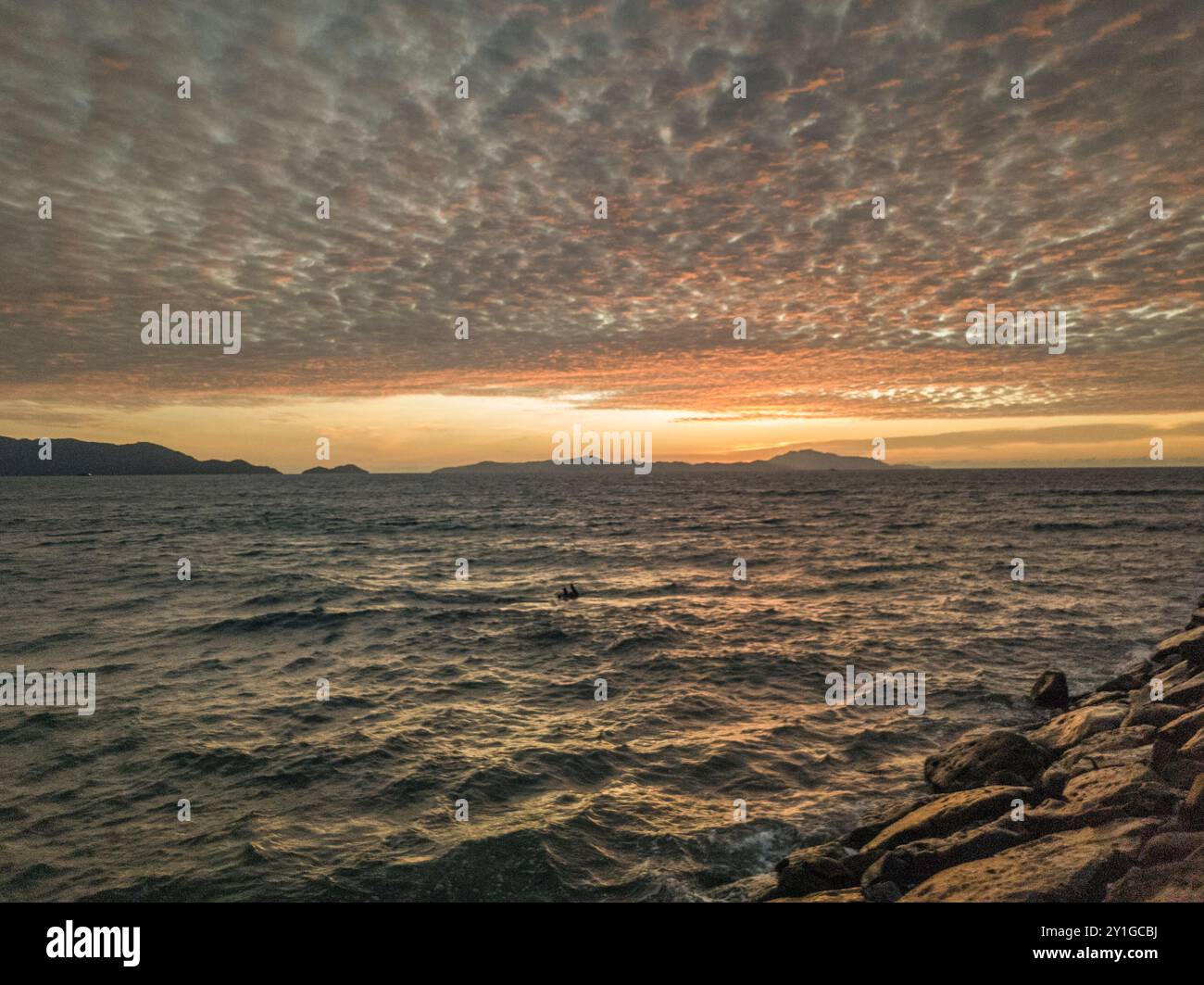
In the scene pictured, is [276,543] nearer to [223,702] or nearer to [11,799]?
[223,702]

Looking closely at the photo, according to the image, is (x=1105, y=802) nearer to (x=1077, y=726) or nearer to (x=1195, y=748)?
(x=1195, y=748)

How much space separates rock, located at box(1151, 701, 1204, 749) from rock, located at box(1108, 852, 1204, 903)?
4170 millimetres

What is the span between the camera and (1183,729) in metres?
10.3

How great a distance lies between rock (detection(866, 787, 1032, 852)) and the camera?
967 centimetres

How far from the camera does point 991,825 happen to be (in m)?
9.05

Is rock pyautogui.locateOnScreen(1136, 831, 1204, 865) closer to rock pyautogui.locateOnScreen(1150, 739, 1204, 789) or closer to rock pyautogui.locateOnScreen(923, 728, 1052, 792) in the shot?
rock pyautogui.locateOnScreen(1150, 739, 1204, 789)

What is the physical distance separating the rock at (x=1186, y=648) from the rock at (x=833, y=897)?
13846mm

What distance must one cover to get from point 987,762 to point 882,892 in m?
5.10

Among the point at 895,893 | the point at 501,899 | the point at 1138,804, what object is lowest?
the point at 501,899

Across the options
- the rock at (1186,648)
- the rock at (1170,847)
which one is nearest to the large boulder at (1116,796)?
the rock at (1170,847)

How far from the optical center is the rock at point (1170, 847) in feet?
23.4

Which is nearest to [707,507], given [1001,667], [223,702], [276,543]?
[276,543]

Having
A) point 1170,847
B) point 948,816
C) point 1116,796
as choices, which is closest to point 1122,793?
point 1116,796

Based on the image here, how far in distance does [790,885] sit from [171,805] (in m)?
11.2
